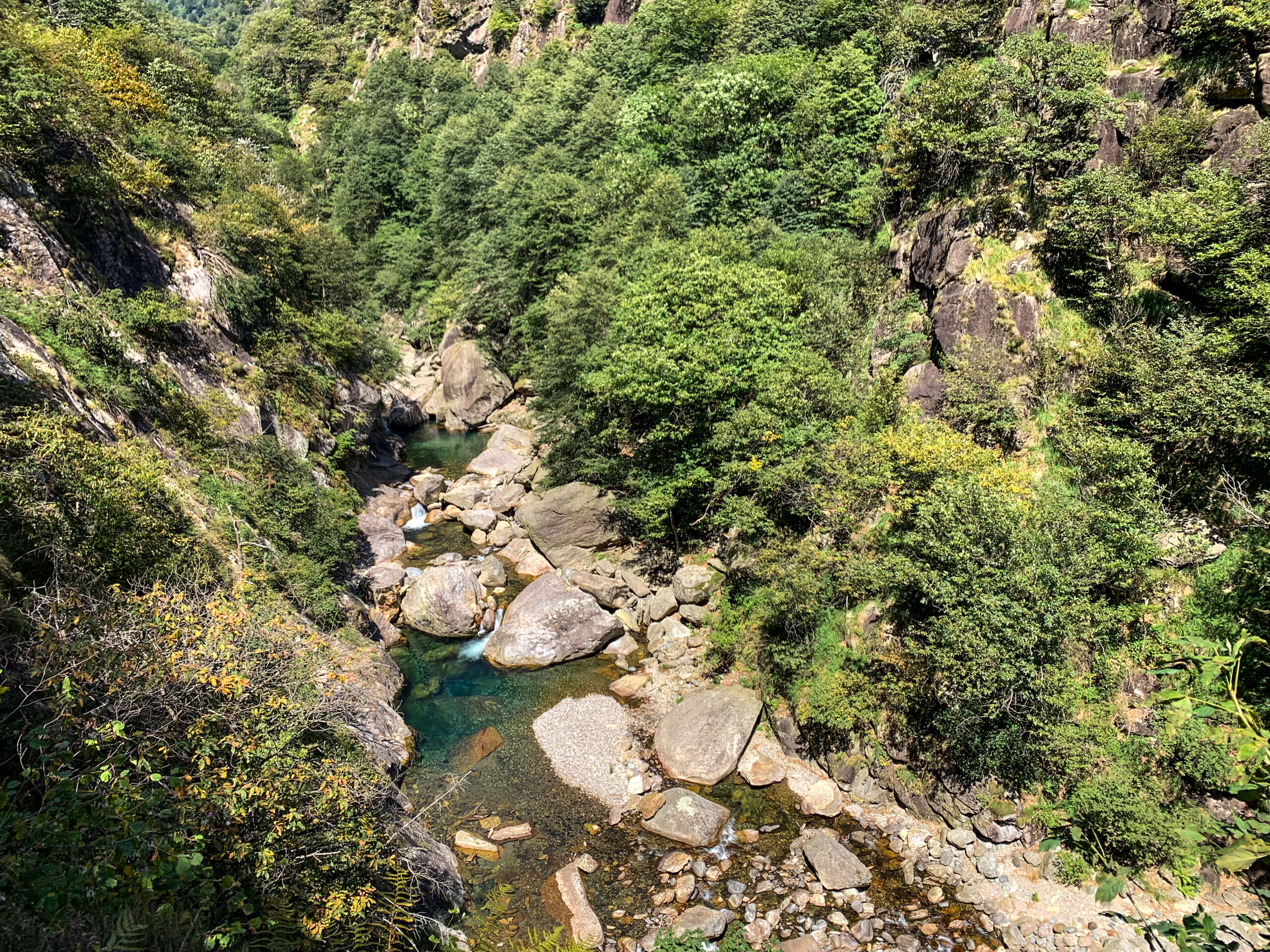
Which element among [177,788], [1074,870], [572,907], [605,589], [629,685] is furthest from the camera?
[605,589]

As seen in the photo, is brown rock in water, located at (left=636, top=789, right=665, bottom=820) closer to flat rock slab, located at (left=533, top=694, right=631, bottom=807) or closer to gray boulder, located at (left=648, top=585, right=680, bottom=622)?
flat rock slab, located at (left=533, top=694, right=631, bottom=807)

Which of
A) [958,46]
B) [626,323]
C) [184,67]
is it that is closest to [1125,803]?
[626,323]

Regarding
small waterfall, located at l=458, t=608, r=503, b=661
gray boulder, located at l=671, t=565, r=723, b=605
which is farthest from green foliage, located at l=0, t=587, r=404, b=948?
gray boulder, located at l=671, t=565, r=723, b=605

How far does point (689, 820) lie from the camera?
17.0 m

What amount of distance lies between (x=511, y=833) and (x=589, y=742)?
3.61 metres

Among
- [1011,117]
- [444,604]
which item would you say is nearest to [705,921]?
[444,604]

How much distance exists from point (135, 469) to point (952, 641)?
738 inches

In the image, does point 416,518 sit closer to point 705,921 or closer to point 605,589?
point 605,589

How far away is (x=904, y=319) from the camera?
26.0m

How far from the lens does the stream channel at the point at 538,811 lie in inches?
598

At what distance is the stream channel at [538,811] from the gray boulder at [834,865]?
13.4 inches

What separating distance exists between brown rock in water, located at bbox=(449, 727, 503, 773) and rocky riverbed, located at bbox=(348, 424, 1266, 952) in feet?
0.19

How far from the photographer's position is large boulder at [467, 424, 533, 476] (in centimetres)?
3575

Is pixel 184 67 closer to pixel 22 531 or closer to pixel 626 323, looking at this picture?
pixel 626 323
